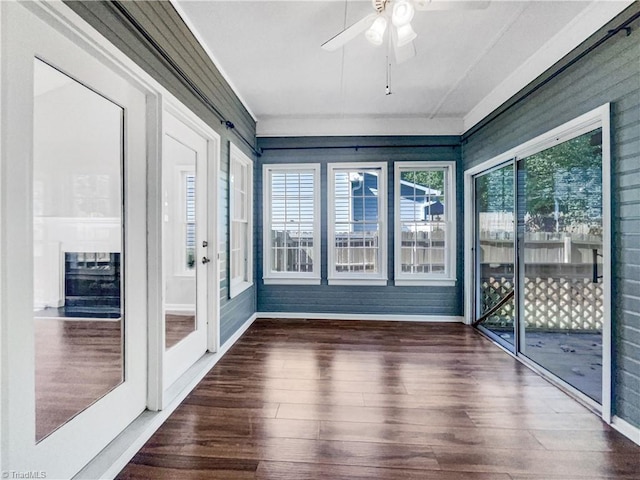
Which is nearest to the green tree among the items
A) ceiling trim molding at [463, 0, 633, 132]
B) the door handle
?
the door handle

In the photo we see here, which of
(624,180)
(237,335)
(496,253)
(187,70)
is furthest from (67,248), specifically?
(496,253)

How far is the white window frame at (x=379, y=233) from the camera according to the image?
4473 millimetres

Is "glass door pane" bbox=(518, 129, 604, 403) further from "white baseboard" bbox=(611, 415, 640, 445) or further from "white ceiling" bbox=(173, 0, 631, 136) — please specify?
"white ceiling" bbox=(173, 0, 631, 136)

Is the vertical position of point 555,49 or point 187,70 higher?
point 555,49

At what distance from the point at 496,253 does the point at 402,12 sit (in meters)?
2.92

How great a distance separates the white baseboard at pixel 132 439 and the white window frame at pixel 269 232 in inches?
79.6

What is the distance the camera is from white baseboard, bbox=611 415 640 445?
188 centimetres

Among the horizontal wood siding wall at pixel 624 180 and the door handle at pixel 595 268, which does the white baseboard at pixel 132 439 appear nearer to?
the horizontal wood siding wall at pixel 624 180

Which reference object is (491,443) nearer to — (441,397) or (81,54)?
(441,397)

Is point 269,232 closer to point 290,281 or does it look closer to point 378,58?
point 290,281

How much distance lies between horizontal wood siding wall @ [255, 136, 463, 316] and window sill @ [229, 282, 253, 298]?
0.44 meters

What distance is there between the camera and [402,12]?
1.74 m

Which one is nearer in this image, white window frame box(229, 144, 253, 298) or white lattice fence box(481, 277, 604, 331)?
white lattice fence box(481, 277, 604, 331)

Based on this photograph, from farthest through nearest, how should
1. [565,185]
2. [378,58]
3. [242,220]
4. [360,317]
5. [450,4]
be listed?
[360,317]
[242,220]
[378,58]
[565,185]
[450,4]
